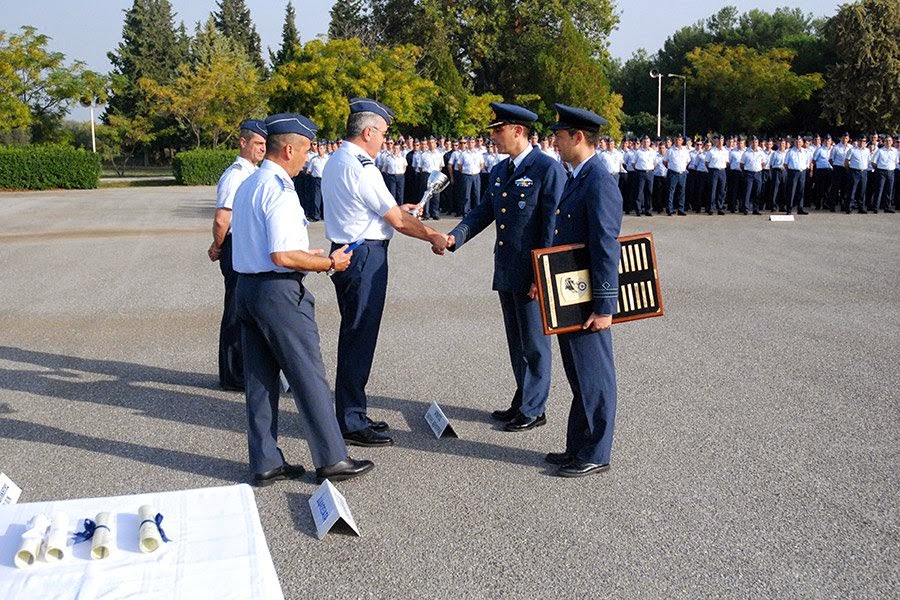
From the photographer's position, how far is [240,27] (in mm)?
74500

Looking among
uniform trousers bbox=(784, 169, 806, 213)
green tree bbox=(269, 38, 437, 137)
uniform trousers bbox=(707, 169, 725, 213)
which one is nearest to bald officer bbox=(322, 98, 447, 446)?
uniform trousers bbox=(707, 169, 725, 213)

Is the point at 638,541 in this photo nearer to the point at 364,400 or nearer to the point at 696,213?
the point at 364,400

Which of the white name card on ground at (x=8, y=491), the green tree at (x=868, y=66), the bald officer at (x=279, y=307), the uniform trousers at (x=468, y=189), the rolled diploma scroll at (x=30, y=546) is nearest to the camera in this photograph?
the rolled diploma scroll at (x=30, y=546)

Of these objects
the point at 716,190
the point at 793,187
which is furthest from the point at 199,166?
the point at 793,187

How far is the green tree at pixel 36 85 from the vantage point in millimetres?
37031

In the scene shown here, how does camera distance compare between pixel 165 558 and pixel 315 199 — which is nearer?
pixel 165 558

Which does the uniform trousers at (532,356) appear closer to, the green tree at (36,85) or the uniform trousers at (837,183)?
the uniform trousers at (837,183)

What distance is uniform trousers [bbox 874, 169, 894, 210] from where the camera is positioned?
20703 millimetres

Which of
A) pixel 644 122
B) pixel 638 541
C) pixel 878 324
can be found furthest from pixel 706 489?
pixel 644 122

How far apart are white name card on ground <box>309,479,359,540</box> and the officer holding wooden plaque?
1.37m

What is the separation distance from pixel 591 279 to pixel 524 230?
3.27ft

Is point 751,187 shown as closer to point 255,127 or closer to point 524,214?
point 524,214

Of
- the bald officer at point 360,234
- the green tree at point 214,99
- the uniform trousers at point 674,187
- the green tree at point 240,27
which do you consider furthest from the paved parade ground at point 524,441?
the green tree at point 240,27

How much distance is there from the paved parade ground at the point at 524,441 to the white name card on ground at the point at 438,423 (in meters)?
0.11
